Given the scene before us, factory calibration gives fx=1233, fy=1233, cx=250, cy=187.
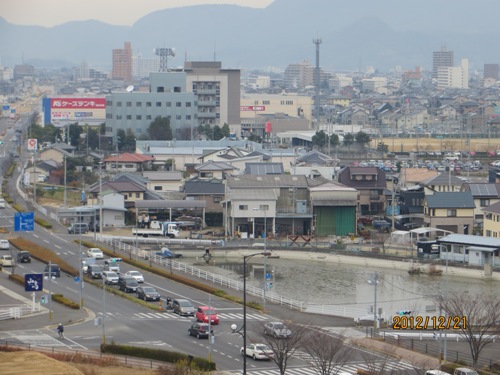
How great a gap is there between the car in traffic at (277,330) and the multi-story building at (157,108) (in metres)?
23.6

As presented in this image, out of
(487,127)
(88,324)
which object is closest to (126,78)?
(487,127)

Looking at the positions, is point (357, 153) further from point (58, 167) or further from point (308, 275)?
point (308, 275)

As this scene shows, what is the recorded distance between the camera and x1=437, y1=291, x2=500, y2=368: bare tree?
10.2 metres

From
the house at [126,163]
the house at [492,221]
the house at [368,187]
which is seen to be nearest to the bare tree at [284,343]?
the house at [492,221]

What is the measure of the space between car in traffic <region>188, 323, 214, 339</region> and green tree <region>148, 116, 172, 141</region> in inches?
878

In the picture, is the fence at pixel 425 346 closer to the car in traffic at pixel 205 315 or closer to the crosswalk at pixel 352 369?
the crosswalk at pixel 352 369

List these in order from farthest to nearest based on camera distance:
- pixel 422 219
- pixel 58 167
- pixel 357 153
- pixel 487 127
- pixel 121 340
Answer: pixel 487 127 → pixel 357 153 → pixel 58 167 → pixel 422 219 → pixel 121 340

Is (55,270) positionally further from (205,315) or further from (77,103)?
(77,103)

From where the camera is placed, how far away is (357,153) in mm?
35812

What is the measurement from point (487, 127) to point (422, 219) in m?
26.5

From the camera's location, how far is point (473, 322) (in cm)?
1135

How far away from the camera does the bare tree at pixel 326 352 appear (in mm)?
9539

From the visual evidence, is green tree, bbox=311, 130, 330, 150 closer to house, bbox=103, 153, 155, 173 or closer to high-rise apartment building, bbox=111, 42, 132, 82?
house, bbox=103, 153, 155, 173

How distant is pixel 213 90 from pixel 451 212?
60.8 feet
